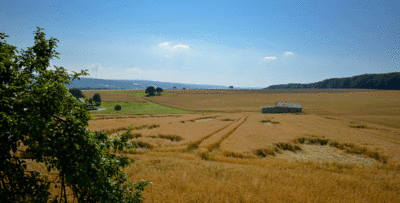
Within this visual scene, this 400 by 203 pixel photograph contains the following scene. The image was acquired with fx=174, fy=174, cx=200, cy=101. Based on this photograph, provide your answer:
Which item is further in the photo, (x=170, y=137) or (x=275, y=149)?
(x=170, y=137)

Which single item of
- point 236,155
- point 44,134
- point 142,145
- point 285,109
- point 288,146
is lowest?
point 142,145

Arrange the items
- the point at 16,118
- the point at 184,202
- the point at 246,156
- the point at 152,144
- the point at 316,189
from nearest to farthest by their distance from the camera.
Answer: the point at 16,118
the point at 184,202
the point at 316,189
the point at 246,156
the point at 152,144

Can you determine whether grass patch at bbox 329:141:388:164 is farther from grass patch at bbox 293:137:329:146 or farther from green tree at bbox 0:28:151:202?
green tree at bbox 0:28:151:202

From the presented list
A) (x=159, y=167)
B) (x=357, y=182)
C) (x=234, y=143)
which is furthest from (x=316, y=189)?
(x=234, y=143)

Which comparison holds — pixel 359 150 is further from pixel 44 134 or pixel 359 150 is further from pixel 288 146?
pixel 44 134

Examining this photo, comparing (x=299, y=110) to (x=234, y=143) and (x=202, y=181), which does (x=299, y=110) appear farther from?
(x=202, y=181)

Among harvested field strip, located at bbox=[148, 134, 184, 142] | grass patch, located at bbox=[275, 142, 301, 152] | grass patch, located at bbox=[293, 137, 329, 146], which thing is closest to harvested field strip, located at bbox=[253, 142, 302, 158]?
grass patch, located at bbox=[275, 142, 301, 152]

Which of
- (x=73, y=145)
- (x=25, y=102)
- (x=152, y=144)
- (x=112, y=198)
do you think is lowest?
(x=152, y=144)

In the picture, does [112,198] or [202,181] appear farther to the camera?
[202,181]

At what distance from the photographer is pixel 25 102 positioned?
11.4 ft

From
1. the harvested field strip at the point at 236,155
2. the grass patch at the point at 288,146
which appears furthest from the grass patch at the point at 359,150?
the harvested field strip at the point at 236,155

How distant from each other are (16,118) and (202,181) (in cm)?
790

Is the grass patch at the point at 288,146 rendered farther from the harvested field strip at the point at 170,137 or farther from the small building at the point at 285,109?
the small building at the point at 285,109

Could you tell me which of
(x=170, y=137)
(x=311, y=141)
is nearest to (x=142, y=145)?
(x=170, y=137)
